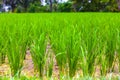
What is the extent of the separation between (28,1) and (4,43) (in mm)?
44861

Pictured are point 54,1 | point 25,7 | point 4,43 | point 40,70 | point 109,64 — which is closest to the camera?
point 40,70

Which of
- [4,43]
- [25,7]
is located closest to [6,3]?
[25,7]

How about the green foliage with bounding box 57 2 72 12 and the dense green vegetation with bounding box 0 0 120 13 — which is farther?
the green foliage with bounding box 57 2 72 12

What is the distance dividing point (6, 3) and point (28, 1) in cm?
320

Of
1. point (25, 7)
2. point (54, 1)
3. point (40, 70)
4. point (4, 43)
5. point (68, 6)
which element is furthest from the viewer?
point (54, 1)

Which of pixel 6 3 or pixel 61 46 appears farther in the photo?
pixel 6 3

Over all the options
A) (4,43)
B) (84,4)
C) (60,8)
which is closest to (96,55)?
(4,43)

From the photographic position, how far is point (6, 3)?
48.2 meters

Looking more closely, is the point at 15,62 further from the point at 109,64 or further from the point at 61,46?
the point at 109,64

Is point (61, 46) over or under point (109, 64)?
over

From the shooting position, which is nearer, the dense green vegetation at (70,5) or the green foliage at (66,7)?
the dense green vegetation at (70,5)

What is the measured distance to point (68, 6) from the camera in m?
50.9

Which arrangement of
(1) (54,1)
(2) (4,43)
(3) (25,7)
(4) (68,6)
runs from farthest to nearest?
(1) (54,1)
(4) (68,6)
(3) (25,7)
(2) (4,43)

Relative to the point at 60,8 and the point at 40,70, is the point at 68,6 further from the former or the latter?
the point at 40,70
